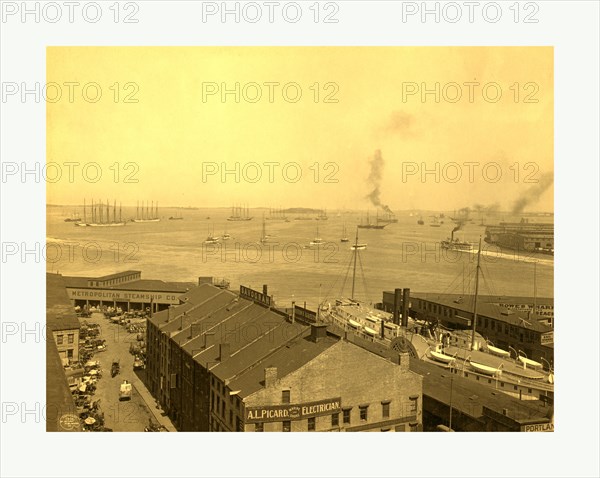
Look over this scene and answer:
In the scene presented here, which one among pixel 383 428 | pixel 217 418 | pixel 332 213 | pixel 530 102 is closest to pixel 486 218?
pixel 530 102

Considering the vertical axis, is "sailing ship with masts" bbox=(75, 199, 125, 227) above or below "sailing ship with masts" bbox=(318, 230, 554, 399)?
above

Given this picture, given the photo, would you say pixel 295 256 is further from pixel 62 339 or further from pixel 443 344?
pixel 62 339

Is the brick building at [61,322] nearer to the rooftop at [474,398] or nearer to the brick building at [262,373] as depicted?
the brick building at [262,373]

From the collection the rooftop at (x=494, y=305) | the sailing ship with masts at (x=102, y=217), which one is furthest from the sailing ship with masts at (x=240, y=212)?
the rooftop at (x=494, y=305)

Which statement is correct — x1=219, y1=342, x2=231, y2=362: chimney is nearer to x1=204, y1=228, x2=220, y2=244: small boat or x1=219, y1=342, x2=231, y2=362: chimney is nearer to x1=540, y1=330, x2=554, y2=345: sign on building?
x1=204, y1=228, x2=220, y2=244: small boat

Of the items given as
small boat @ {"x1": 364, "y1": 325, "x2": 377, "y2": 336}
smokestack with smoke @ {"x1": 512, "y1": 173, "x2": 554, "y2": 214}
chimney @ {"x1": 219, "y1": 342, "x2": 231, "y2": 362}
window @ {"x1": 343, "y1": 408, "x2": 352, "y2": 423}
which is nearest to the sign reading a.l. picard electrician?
window @ {"x1": 343, "y1": 408, "x2": 352, "y2": 423}

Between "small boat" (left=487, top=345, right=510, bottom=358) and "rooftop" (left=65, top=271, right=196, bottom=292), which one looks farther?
"small boat" (left=487, top=345, right=510, bottom=358)
